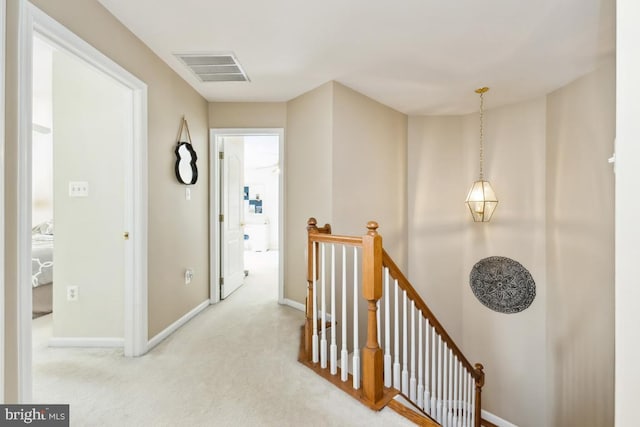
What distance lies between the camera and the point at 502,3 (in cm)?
172

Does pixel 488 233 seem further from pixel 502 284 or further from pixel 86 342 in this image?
pixel 86 342

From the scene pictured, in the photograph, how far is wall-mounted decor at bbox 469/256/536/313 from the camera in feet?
10.7

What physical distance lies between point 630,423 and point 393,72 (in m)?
2.61

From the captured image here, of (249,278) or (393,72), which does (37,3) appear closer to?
(393,72)

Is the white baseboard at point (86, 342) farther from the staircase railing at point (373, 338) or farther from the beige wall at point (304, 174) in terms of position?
the beige wall at point (304, 174)

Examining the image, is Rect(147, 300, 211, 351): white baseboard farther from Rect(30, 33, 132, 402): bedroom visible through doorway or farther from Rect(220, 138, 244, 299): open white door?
Rect(220, 138, 244, 299): open white door

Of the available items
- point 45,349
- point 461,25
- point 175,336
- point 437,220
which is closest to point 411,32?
point 461,25

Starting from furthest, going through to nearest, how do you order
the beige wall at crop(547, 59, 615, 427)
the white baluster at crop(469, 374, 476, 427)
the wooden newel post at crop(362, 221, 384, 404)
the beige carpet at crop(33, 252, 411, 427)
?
1. the white baluster at crop(469, 374, 476, 427)
2. the beige wall at crop(547, 59, 615, 427)
3. the wooden newel post at crop(362, 221, 384, 404)
4. the beige carpet at crop(33, 252, 411, 427)

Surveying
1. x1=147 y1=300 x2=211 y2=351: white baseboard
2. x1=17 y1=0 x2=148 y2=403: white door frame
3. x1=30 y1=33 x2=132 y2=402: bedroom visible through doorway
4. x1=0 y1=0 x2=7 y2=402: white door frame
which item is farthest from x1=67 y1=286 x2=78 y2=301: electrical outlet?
x1=0 y1=0 x2=7 y2=402: white door frame

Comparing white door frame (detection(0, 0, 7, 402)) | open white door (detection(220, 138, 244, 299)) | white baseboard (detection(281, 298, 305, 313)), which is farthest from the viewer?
open white door (detection(220, 138, 244, 299))

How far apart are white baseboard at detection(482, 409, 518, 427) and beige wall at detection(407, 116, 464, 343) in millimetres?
1170

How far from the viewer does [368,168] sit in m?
3.23

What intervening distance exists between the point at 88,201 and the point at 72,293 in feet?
2.28

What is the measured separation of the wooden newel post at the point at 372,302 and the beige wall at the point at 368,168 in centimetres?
118
